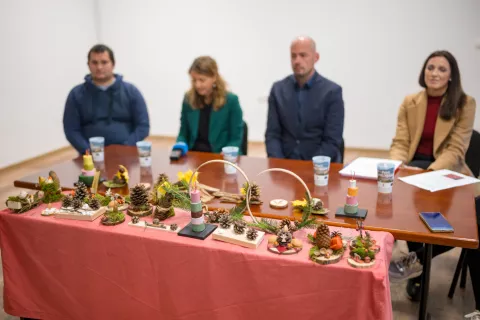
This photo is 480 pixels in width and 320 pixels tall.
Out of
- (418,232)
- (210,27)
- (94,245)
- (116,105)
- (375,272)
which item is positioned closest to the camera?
(375,272)

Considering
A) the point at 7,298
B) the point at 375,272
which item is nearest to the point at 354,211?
the point at 375,272

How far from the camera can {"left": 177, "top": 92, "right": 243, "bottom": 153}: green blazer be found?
300 centimetres

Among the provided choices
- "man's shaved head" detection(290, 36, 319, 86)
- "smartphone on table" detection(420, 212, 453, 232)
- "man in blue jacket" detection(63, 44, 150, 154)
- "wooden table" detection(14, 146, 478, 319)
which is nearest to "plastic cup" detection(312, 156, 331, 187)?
"wooden table" detection(14, 146, 478, 319)

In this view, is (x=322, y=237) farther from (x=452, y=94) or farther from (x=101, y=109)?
(x=101, y=109)

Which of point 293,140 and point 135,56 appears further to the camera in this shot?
point 135,56

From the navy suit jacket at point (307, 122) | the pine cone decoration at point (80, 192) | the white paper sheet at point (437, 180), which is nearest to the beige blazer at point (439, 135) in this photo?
the navy suit jacket at point (307, 122)

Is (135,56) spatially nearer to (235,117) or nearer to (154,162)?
(235,117)

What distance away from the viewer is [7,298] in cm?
181

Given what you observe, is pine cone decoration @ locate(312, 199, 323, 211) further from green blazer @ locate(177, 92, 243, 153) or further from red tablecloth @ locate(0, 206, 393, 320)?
green blazer @ locate(177, 92, 243, 153)

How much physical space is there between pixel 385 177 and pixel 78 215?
4.03 feet

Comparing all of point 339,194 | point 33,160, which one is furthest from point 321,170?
point 33,160

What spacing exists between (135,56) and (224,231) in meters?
5.10

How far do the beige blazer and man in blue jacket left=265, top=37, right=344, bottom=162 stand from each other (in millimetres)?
399

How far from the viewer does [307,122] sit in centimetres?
292
